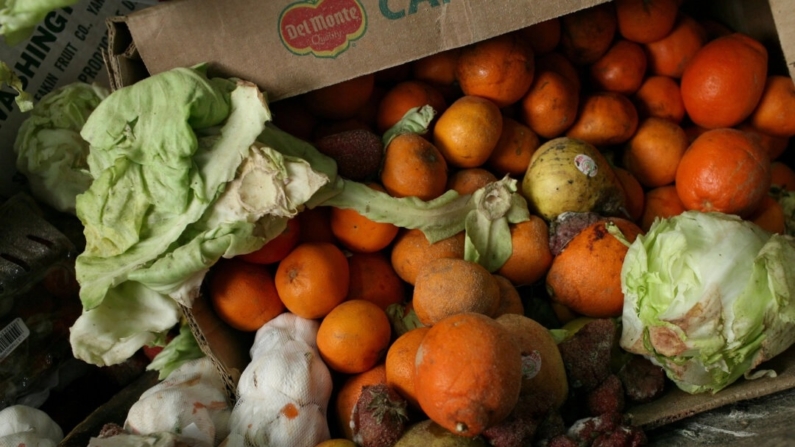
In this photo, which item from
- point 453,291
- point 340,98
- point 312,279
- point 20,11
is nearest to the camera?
point 20,11

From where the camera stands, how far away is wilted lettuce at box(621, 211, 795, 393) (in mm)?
1188

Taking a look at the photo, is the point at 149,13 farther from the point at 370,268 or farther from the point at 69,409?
the point at 69,409

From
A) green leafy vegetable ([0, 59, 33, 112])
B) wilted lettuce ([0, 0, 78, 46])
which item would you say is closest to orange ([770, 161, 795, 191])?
wilted lettuce ([0, 0, 78, 46])

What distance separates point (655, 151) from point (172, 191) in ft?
4.37

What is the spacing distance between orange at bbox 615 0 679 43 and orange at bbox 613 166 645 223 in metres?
0.44

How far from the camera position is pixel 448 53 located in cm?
171

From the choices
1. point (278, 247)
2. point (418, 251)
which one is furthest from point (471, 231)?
point (278, 247)

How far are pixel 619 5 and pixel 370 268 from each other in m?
1.11

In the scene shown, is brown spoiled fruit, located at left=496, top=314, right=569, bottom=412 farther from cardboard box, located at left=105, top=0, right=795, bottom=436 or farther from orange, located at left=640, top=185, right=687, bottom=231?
orange, located at left=640, top=185, right=687, bottom=231

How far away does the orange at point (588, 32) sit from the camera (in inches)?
67.9

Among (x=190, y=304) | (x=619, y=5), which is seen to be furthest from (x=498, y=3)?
(x=190, y=304)

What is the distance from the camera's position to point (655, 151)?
168cm

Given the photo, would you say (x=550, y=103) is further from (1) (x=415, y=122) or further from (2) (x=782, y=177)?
(2) (x=782, y=177)

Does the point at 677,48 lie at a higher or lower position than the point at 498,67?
lower
